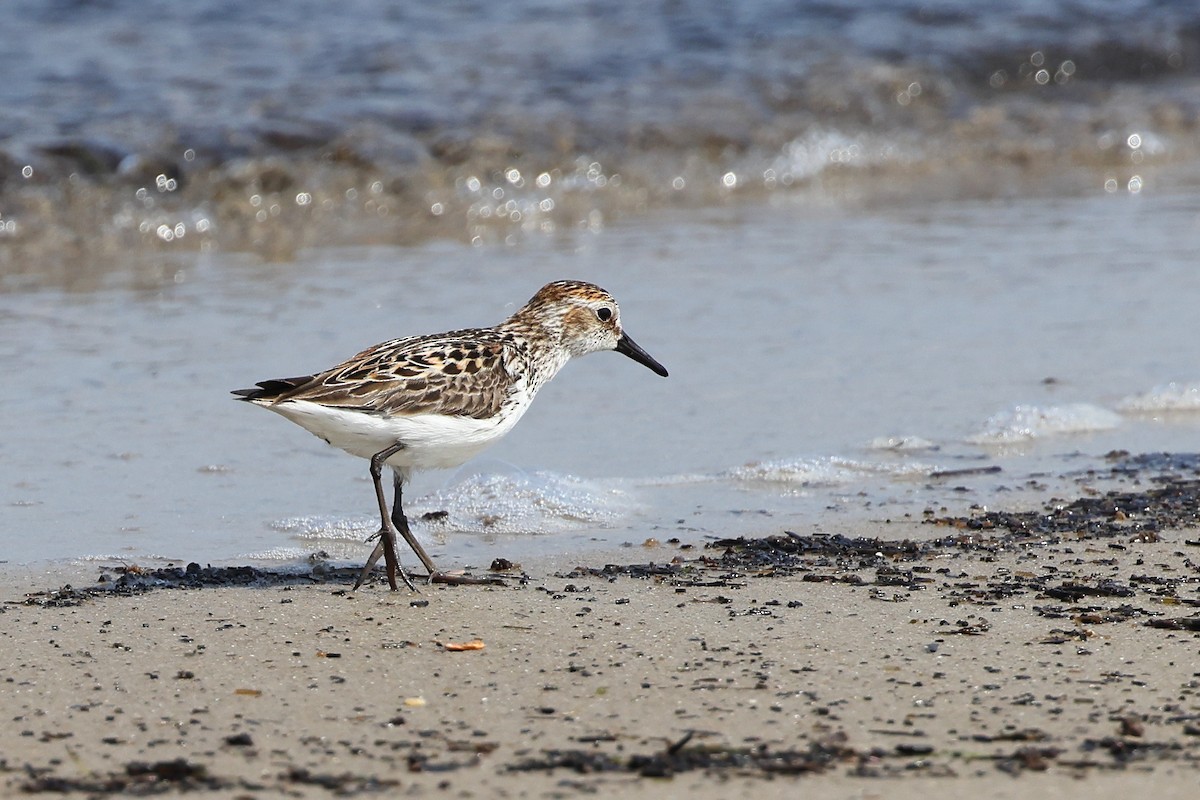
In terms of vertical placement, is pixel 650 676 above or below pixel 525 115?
below

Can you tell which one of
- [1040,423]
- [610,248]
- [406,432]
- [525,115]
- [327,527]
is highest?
[525,115]

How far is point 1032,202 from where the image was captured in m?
11.8

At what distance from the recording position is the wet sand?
11.1 ft

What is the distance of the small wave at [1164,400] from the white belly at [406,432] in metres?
3.27

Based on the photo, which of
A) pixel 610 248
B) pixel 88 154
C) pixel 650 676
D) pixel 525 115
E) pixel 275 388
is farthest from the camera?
pixel 525 115

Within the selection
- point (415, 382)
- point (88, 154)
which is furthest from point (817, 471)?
point (88, 154)

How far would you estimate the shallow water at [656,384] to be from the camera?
579cm

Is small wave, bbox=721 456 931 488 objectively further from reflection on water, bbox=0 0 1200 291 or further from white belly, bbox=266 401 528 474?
reflection on water, bbox=0 0 1200 291

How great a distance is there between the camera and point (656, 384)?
295 inches

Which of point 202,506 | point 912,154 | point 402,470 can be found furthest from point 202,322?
point 912,154

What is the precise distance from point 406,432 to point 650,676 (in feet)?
4.24

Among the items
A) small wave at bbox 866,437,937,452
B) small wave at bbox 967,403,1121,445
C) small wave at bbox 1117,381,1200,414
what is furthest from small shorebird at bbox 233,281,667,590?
small wave at bbox 1117,381,1200,414

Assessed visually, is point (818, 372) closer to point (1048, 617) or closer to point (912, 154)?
point (1048, 617)

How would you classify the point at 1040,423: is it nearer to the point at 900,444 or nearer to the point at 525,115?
the point at 900,444
